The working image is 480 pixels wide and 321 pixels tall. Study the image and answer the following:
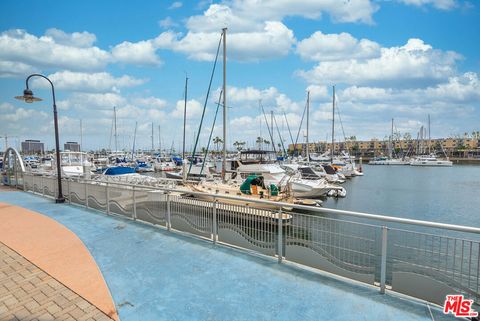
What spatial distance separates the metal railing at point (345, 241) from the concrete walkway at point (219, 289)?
24 centimetres

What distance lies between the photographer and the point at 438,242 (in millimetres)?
3484

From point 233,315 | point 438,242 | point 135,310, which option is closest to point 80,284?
point 135,310

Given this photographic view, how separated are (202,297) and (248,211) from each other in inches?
81.6

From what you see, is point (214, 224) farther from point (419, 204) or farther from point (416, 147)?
point (416, 147)

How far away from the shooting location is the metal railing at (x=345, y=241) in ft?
11.2

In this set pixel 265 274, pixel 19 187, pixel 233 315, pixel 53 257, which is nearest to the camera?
pixel 233 315

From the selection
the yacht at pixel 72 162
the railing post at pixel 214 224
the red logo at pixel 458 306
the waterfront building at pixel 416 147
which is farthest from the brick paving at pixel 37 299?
the waterfront building at pixel 416 147

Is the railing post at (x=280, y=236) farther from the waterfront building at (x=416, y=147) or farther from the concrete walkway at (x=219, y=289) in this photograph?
the waterfront building at (x=416, y=147)

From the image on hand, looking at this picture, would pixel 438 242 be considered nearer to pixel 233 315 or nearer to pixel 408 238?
pixel 408 238

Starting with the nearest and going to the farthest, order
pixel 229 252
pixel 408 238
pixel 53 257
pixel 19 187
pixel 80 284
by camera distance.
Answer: pixel 408 238 < pixel 80 284 < pixel 53 257 < pixel 229 252 < pixel 19 187

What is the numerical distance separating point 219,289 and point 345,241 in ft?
6.66

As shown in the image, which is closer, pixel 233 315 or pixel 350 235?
pixel 233 315

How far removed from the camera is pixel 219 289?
3.94m

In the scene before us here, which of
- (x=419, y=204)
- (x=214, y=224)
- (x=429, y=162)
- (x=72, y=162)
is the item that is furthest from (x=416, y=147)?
(x=214, y=224)
